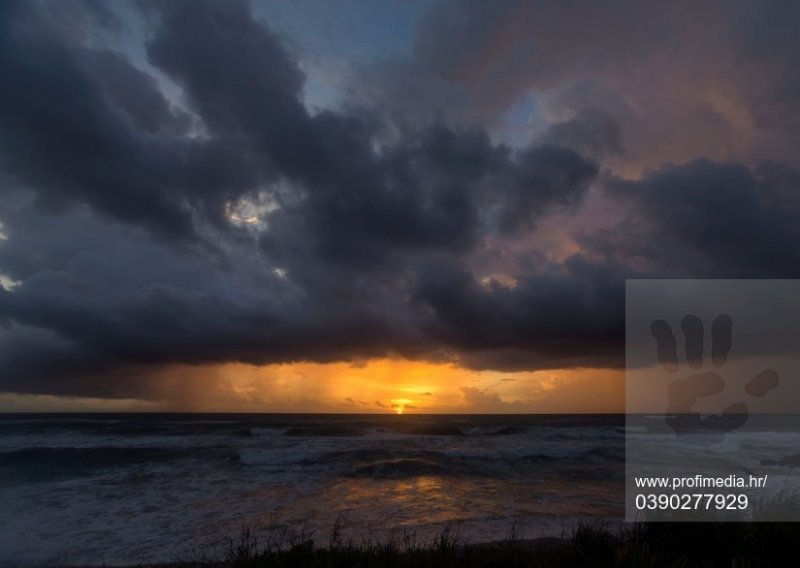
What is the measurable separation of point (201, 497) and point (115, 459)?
14849mm

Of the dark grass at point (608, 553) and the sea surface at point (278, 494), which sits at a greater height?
the dark grass at point (608, 553)

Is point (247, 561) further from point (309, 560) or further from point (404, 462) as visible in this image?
point (404, 462)

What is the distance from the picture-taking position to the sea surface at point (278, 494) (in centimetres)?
1195

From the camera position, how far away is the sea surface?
39.2 feet

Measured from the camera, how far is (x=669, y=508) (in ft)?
25.8

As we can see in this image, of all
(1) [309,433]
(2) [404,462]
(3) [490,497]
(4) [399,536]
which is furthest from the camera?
(1) [309,433]

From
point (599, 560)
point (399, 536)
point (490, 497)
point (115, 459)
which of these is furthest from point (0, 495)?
point (599, 560)

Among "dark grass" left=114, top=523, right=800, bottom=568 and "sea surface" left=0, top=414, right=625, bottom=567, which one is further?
"sea surface" left=0, top=414, right=625, bottom=567

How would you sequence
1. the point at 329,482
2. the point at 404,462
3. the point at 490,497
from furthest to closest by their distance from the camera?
the point at 404,462, the point at 329,482, the point at 490,497

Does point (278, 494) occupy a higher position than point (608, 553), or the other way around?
point (608, 553)

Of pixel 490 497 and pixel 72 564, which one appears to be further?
pixel 490 497

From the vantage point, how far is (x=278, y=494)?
59.0 ft

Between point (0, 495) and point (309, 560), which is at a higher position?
point (309, 560)

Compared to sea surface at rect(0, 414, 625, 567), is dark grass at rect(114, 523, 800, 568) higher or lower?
higher
